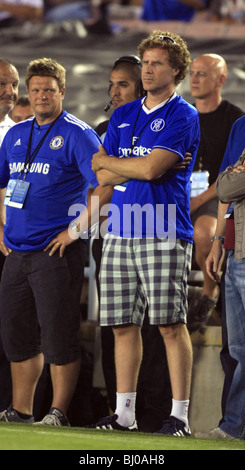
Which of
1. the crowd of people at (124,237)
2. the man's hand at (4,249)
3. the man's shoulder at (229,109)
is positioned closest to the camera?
the crowd of people at (124,237)

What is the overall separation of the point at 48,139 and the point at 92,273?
4.27 feet

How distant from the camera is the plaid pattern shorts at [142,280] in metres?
3.97

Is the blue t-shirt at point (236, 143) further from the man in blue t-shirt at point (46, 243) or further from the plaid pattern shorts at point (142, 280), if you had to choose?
the man in blue t-shirt at point (46, 243)

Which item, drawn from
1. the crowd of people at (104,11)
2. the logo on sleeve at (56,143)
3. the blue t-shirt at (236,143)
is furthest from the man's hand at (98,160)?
the crowd of people at (104,11)

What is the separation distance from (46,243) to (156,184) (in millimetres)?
685

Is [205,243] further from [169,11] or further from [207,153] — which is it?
[169,11]

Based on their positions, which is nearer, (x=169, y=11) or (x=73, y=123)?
(x=73, y=123)

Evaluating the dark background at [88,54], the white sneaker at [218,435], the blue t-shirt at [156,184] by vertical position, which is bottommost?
the white sneaker at [218,435]

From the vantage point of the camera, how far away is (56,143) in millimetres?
4414

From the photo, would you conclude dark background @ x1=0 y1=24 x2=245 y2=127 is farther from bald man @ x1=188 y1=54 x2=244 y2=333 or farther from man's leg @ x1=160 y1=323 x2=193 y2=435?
man's leg @ x1=160 y1=323 x2=193 y2=435

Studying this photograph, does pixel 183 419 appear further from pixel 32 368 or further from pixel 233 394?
pixel 32 368

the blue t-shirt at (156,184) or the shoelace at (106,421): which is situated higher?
the blue t-shirt at (156,184)

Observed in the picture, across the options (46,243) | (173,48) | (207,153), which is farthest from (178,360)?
(207,153)
